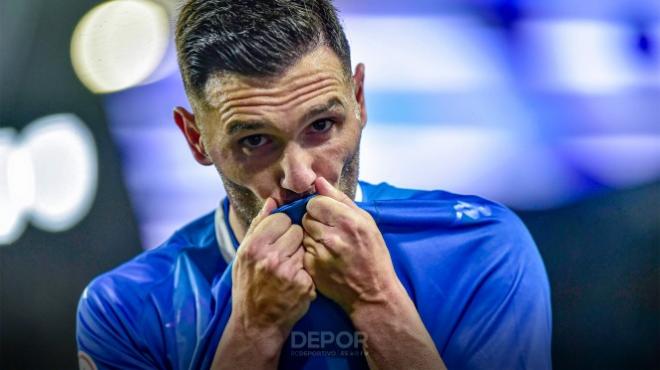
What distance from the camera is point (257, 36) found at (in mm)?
1166

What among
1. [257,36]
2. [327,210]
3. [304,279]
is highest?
[257,36]

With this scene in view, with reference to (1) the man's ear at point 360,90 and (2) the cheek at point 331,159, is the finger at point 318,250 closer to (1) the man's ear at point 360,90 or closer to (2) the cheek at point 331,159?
(2) the cheek at point 331,159

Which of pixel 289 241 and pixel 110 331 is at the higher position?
pixel 289 241

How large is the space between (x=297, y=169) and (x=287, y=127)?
2.6 inches

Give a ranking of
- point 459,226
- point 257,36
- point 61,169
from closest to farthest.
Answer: point 257,36
point 459,226
point 61,169

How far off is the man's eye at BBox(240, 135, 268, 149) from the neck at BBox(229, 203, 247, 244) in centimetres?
14

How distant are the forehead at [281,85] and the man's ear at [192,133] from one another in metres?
0.12

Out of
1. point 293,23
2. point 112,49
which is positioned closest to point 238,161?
point 293,23

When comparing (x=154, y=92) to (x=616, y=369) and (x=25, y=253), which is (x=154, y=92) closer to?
(x=25, y=253)

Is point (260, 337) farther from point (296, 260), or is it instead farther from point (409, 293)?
point (409, 293)

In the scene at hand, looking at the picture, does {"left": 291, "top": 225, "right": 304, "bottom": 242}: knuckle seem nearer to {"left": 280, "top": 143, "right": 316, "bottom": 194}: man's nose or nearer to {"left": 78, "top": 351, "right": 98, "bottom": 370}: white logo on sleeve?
{"left": 280, "top": 143, "right": 316, "bottom": 194}: man's nose

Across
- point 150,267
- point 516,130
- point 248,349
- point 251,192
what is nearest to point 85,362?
point 150,267

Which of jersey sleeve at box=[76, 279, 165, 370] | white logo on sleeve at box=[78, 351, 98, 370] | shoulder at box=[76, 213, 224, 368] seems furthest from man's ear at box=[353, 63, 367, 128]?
white logo on sleeve at box=[78, 351, 98, 370]

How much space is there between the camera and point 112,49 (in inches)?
53.8
